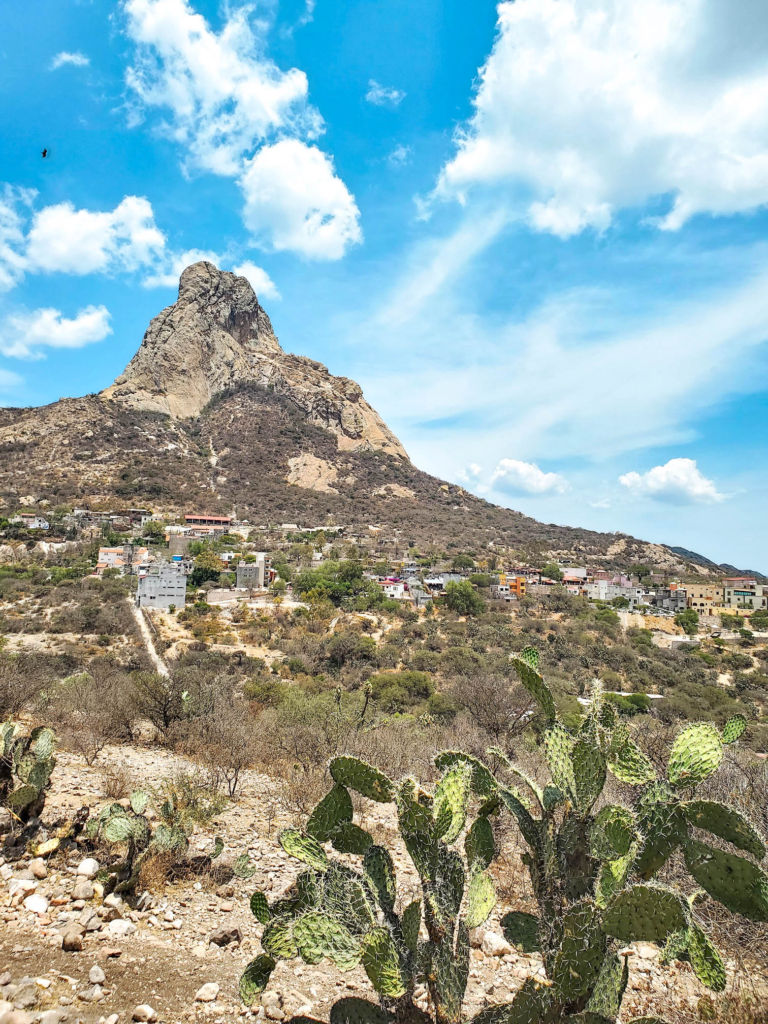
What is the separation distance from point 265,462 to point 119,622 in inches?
1710

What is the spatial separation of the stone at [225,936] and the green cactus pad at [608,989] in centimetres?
210

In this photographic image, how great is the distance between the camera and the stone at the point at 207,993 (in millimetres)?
2305

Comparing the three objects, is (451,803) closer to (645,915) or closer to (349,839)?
(349,839)

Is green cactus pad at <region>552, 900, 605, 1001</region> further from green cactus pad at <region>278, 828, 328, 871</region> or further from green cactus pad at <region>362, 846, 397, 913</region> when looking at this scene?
green cactus pad at <region>278, 828, 328, 871</region>

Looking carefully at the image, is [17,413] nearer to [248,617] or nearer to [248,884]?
[248,617]

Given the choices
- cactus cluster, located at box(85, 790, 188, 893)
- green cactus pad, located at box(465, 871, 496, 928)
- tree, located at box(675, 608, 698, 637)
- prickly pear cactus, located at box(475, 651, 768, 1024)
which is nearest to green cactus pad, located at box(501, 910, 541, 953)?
prickly pear cactus, located at box(475, 651, 768, 1024)

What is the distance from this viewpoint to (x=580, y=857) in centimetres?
192

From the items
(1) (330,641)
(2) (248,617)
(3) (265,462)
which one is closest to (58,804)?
(1) (330,641)

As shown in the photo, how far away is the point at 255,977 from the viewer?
6.03 feet

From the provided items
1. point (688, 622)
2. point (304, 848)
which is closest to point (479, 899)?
point (304, 848)

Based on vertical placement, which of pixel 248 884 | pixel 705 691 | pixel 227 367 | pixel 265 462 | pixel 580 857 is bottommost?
pixel 705 691

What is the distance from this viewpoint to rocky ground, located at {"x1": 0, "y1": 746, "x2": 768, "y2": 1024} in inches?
87.4

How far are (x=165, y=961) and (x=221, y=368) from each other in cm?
7784

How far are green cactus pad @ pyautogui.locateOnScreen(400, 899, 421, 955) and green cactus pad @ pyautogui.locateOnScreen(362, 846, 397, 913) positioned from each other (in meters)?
0.11
